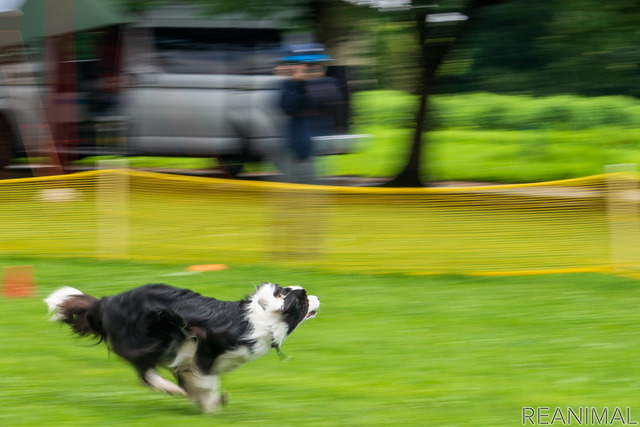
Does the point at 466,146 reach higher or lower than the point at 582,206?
lower

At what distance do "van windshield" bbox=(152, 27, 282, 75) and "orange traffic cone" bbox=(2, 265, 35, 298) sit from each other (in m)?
4.83

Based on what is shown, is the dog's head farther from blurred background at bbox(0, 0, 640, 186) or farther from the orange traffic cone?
blurred background at bbox(0, 0, 640, 186)

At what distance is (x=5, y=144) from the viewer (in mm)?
11836

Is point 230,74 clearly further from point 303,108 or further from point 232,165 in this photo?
point 303,108

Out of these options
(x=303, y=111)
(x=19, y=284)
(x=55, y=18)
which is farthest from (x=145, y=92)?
(x=19, y=284)

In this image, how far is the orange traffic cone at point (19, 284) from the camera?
22.9ft

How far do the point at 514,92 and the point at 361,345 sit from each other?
20.0 feet

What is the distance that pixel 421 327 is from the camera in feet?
20.7

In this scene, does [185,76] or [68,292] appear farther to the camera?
[185,76]

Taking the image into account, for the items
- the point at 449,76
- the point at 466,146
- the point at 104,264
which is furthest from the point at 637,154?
the point at 104,264

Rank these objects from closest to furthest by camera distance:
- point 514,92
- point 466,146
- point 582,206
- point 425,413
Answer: point 425,413 < point 582,206 < point 514,92 < point 466,146

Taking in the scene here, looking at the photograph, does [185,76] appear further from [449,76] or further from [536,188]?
[536,188]

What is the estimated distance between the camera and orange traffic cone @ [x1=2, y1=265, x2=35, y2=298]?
6965 mm

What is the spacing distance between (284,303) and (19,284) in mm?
3490
